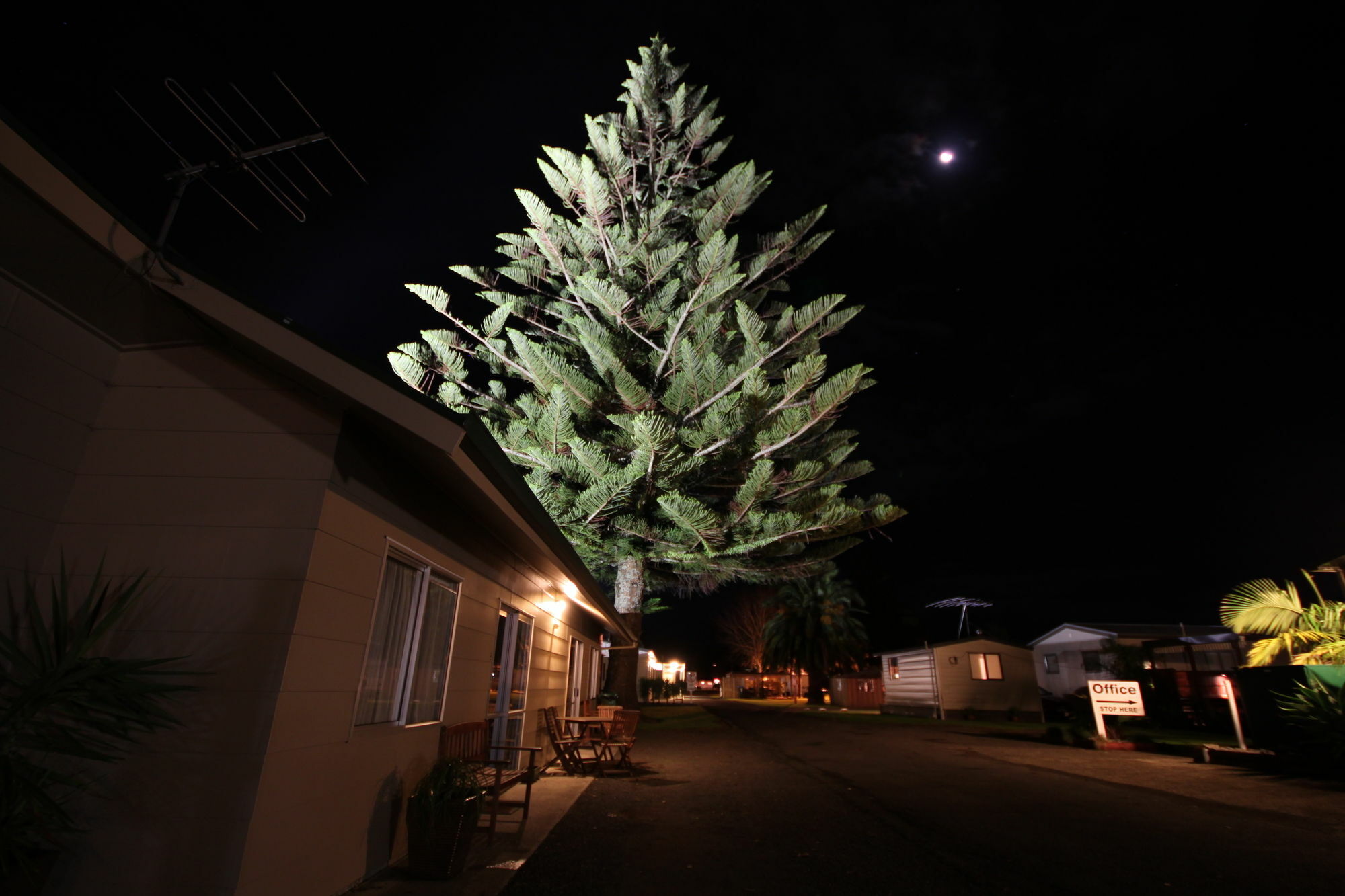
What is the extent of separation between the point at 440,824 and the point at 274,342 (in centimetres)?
265

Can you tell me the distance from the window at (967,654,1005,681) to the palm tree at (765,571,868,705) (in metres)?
9.95

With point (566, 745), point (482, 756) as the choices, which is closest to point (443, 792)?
point (482, 756)

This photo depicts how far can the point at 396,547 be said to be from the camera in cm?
369

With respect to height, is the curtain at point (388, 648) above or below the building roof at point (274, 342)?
below

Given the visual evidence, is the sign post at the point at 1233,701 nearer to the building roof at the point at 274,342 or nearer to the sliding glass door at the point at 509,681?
the sliding glass door at the point at 509,681

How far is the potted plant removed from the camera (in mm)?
3508

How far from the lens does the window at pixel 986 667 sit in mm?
21047

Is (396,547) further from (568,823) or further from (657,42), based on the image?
(657,42)

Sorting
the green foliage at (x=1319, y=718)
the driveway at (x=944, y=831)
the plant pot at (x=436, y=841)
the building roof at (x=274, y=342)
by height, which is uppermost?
the building roof at (x=274, y=342)

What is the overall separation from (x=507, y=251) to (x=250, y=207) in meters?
10.4

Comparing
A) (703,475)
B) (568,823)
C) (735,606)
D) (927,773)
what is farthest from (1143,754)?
(735,606)

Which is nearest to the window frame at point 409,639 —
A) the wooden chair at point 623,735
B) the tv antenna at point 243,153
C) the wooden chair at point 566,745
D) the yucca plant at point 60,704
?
the yucca plant at point 60,704

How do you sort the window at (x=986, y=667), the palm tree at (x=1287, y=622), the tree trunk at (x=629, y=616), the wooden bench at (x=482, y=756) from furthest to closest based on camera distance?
the window at (x=986, y=667)
the tree trunk at (x=629, y=616)
the palm tree at (x=1287, y=622)
the wooden bench at (x=482, y=756)

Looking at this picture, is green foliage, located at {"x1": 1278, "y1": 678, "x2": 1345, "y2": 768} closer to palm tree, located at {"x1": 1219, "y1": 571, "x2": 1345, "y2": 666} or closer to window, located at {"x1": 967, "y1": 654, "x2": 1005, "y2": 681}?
palm tree, located at {"x1": 1219, "y1": 571, "x2": 1345, "y2": 666}
